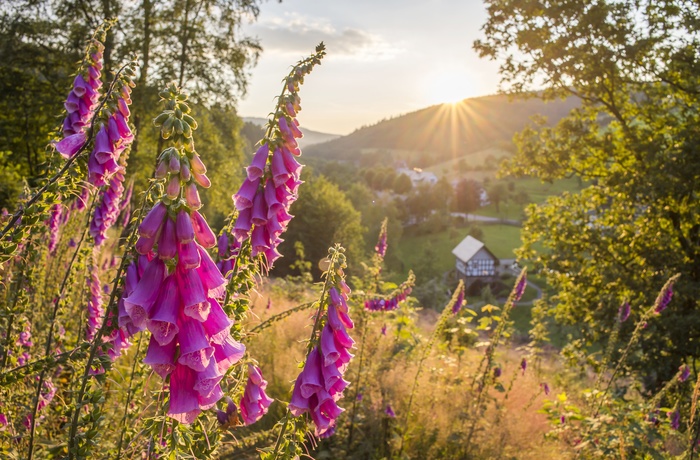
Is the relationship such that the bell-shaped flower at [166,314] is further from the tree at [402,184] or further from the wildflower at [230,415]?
the tree at [402,184]

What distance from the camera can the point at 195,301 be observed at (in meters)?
1.20

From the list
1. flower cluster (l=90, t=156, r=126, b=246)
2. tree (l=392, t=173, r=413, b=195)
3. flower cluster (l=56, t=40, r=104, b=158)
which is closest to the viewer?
flower cluster (l=56, t=40, r=104, b=158)

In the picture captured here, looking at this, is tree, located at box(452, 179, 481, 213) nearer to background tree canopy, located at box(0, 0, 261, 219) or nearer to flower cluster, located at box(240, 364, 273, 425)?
background tree canopy, located at box(0, 0, 261, 219)

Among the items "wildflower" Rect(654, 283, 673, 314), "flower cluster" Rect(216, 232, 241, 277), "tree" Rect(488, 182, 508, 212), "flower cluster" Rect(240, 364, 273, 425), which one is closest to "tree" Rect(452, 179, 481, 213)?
"tree" Rect(488, 182, 508, 212)

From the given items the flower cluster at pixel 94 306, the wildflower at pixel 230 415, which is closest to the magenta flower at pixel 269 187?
the wildflower at pixel 230 415

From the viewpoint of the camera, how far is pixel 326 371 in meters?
2.02

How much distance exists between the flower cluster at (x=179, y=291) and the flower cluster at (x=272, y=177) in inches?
34.9

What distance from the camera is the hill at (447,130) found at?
118m

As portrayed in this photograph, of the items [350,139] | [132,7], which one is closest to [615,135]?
[132,7]

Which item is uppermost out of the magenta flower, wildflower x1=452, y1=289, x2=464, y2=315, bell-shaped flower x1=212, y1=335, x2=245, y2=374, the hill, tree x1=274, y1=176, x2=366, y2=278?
the hill

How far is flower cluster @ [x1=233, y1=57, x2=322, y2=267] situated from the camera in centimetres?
219

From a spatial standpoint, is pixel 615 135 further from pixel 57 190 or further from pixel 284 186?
pixel 57 190

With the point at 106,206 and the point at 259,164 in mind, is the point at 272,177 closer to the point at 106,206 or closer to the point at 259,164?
the point at 259,164

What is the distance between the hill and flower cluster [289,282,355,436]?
106 meters
